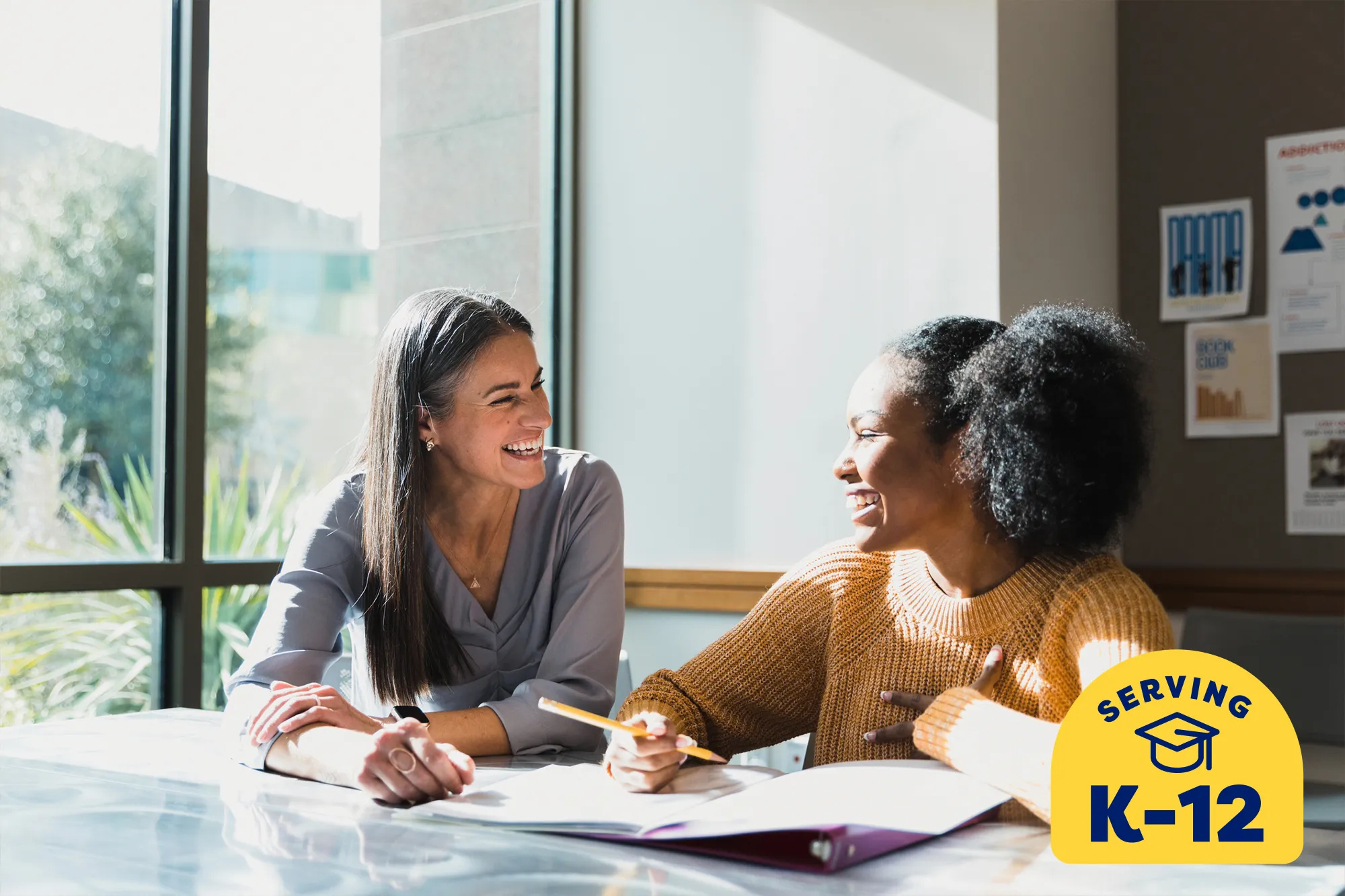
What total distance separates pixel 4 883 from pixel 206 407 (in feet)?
5.54

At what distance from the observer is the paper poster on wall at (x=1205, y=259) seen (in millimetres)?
2816

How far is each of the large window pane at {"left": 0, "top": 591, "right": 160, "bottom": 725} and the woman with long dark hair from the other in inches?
31.7

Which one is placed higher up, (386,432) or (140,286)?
(140,286)

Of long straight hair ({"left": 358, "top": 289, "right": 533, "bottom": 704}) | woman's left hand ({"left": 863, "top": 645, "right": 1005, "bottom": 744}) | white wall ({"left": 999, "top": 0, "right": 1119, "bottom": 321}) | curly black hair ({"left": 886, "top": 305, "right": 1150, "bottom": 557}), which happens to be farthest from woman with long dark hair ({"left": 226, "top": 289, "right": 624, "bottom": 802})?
white wall ({"left": 999, "top": 0, "right": 1119, "bottom": 321})

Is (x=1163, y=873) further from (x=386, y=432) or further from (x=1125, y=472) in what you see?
(x=386, y=432)

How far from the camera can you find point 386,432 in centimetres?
172

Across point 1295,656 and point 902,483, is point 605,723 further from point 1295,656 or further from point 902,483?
point 1295,656

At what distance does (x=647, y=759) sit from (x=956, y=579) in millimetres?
489

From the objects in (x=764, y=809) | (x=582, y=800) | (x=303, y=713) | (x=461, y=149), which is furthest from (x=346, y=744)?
(x=461, y=149)

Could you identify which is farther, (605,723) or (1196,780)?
(605,723)

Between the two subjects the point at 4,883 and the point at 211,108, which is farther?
the point at 211,108

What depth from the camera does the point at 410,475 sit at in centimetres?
168

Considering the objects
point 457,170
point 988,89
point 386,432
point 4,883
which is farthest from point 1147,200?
point 4,883

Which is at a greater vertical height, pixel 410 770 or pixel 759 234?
pixel 759 234
